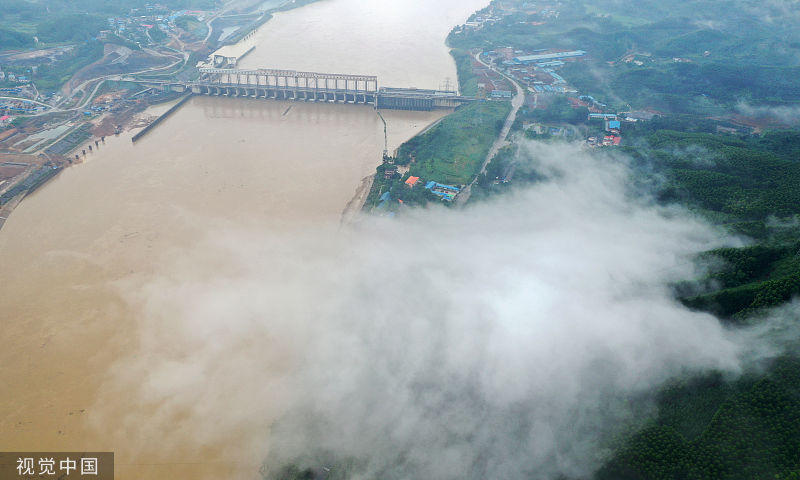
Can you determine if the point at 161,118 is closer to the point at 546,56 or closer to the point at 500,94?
the point at 500,94

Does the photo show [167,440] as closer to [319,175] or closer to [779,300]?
[319,175]

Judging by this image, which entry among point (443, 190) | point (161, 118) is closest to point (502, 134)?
point (443, 190)

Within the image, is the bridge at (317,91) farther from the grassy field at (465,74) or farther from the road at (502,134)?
the road at (502,134)

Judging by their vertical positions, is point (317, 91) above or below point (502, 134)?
above

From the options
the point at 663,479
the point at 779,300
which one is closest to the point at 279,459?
the point at 663,479

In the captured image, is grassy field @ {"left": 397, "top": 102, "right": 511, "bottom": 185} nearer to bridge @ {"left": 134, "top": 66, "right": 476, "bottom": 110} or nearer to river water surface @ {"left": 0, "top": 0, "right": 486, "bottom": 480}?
river water surface @ {"left": 0, "top": 0, "right": 486, "bottom": 480}

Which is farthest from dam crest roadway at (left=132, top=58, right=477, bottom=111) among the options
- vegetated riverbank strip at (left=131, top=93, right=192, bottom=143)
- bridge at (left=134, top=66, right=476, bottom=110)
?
vegetated riverbank strip at (left=131, top=93, right=192, bottom=143)
